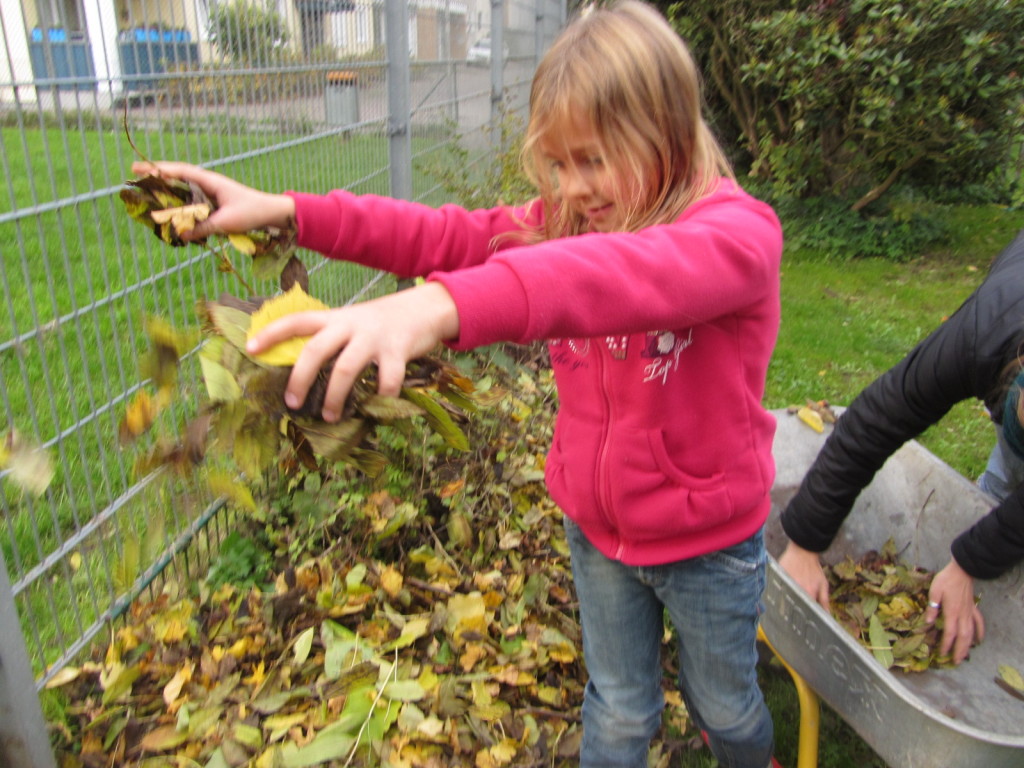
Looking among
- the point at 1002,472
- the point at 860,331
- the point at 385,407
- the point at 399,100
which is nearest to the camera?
the point at 385,407

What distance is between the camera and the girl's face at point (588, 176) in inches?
56.9

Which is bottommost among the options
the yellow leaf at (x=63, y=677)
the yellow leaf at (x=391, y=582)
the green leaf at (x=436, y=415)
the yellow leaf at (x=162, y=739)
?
the yellow leaf at (x=162, y=739)

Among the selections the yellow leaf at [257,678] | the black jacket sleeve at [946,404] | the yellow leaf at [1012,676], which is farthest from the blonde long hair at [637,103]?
the yellow leaf at [1012,676]

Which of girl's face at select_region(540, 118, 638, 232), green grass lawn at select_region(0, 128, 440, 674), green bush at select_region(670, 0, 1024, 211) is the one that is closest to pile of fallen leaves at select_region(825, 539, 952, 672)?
girl's face at select_region(540, 118, 638, 232)

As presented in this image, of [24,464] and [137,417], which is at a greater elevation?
[137,417]

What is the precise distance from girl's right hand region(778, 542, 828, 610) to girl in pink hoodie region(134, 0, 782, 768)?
522mm

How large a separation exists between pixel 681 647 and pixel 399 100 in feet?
8.56

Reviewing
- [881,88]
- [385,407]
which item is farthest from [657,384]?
[881,88]

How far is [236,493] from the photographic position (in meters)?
1.40

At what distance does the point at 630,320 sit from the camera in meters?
1.10

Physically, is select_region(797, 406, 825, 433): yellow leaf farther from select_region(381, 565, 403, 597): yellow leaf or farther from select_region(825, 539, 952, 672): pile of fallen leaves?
select_region(381, 565, 403, 597): yellow leaf

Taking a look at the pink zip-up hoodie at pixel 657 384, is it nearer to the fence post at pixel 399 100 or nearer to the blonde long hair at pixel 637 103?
the blonde long hair at pixel 637 103

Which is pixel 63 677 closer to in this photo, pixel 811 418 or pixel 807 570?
pixel 807 570

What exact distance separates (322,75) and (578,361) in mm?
1829
